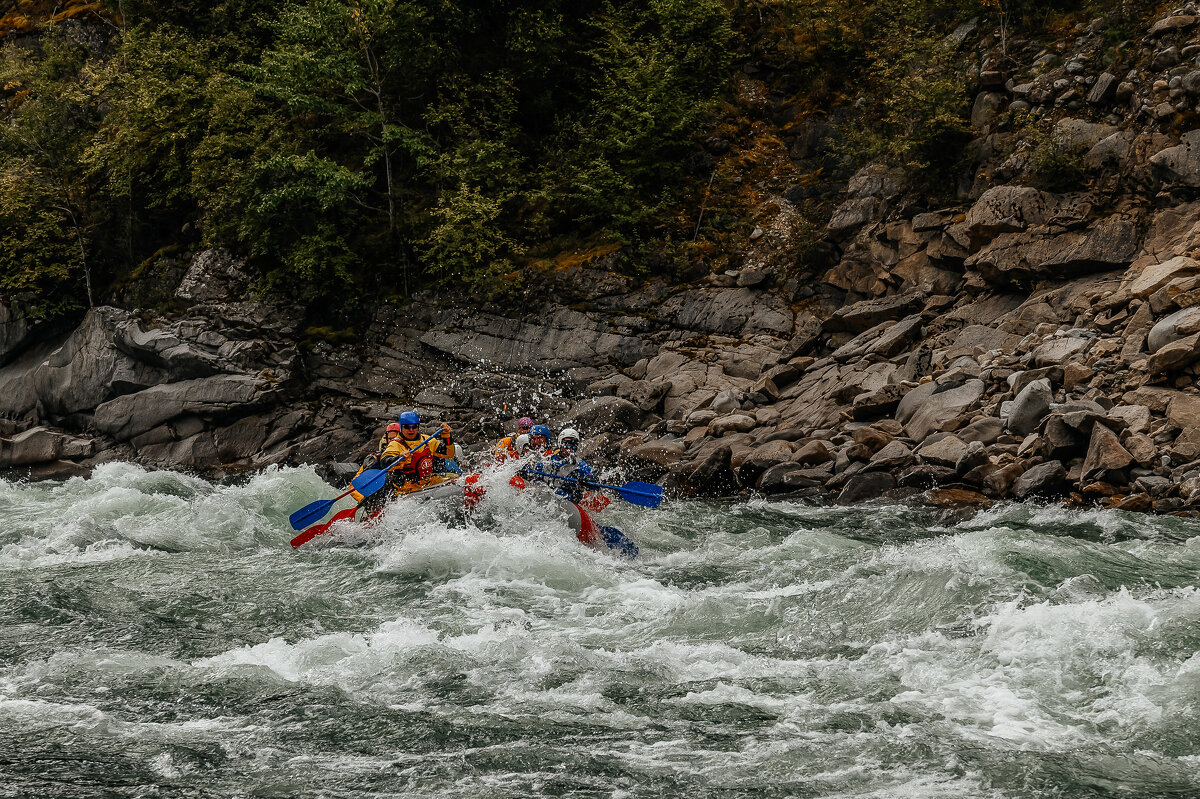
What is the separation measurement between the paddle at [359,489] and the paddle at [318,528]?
0.13m

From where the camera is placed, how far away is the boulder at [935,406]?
1251cm

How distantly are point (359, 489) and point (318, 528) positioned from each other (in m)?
0.64

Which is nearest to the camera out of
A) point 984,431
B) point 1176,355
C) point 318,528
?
point 1176,355

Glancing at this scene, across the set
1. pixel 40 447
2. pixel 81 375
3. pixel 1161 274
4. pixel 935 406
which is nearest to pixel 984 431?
pixel 935 406

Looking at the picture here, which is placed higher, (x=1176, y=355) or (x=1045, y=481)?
(x=1176, y=355)

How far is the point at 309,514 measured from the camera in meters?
11.3

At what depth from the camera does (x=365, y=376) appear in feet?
63.1

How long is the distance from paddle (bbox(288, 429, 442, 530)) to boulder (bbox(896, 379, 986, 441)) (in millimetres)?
6377

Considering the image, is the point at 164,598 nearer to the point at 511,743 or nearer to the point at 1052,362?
the point at 511,743

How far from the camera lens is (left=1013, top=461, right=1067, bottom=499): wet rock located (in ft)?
34.9

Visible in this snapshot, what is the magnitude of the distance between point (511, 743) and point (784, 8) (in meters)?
21.1

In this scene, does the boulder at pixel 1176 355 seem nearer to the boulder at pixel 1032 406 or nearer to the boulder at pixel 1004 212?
the boulder at pixel 1032 406

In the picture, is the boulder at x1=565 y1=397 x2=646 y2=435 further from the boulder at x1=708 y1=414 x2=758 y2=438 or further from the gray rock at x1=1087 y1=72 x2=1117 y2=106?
the gray rock at x1=1087 y1=72 x2=1117 y2=106

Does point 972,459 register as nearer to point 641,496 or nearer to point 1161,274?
point 1161,274
